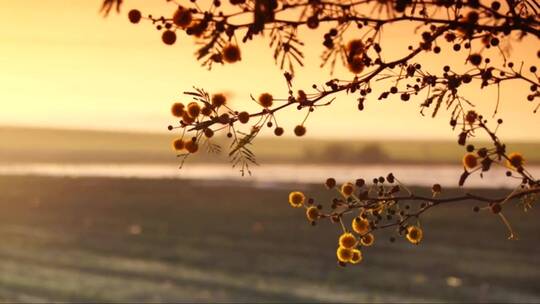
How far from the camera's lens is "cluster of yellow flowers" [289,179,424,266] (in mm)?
2336

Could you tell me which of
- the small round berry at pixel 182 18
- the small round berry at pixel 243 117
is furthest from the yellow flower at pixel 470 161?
the small round berry at pixel 182 18

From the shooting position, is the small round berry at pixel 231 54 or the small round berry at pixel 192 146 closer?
the small round berry at pixel 231 54

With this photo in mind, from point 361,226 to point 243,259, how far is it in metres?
35.1

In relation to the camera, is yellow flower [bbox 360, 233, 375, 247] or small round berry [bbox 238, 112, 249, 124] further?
yellow flower [bbox 360, 233, 375, 247]

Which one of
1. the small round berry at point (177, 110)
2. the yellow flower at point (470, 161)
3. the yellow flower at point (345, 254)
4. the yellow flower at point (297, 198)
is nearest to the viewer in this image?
the yellow flower at point (470, 161)

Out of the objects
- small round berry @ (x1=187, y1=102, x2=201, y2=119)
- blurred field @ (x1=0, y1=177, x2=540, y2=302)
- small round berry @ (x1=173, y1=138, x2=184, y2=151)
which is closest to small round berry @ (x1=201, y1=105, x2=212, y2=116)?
small round berry @ (x1=187, y1=102, x2=201, y2=119)

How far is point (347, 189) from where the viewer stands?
8.19 ft

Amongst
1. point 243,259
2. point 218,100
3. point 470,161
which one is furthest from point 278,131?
point 243,259

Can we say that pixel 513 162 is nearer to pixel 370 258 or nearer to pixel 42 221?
pixel 370 258

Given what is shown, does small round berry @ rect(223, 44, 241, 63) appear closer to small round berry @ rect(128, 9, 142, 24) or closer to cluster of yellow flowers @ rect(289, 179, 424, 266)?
small round berry @ rect(128, 9, 142, 24)

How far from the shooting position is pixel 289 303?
24625 millimetres

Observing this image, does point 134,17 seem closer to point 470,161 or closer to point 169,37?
point 169,37

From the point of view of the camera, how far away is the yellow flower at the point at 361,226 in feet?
7.82

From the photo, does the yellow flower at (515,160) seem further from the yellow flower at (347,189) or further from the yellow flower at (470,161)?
the yellow flower at (347,189)
